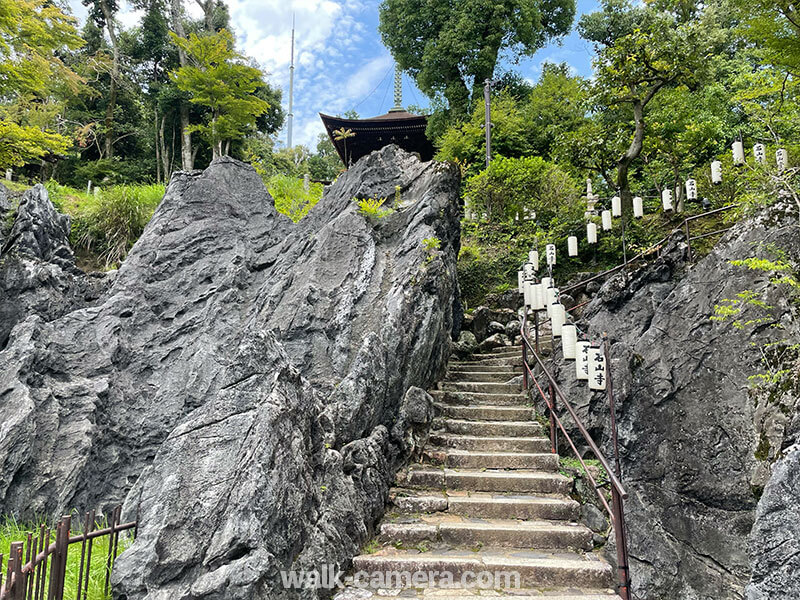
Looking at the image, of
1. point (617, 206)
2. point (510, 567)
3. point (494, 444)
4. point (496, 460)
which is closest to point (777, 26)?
point (617, 206)

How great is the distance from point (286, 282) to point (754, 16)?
8237mm

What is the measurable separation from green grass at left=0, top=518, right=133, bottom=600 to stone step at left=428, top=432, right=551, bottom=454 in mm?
3632

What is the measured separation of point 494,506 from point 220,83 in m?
12.6

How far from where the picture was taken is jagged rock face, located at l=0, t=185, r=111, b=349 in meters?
7.36

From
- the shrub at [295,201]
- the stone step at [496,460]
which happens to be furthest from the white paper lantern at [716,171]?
the shrub at [295,201]

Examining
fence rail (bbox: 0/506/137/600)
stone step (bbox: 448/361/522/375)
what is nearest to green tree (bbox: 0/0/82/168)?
stone step (bbox: 448/361/522/375)

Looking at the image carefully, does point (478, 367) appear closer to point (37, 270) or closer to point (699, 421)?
point (699, 421)

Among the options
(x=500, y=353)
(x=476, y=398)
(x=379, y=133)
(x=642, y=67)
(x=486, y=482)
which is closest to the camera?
(x=486, y=482)

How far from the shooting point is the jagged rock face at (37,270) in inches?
290

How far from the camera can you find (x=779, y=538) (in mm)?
3424

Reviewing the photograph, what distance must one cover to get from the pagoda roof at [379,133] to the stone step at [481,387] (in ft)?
47.1

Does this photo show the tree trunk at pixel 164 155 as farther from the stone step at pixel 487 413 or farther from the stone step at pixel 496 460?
the stone step at pixel 496 460

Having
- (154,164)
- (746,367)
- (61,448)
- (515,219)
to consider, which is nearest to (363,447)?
(61,448)

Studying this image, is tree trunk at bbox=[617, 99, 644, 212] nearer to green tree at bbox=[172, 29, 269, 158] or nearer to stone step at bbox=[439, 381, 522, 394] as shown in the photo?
stone step at bbox=[439, 381, 522, 394]
